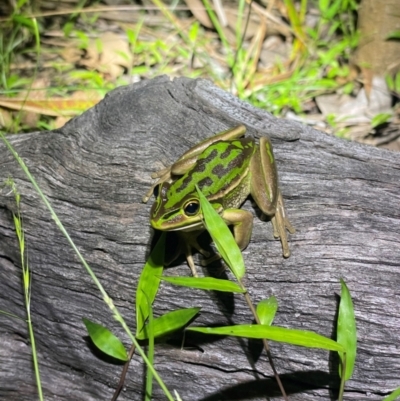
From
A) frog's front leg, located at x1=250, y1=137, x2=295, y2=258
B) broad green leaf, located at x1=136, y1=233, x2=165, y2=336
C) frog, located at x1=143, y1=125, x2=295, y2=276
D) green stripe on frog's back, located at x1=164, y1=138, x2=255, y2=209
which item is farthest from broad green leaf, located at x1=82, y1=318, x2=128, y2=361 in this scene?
frog's front leg, located at x1=250, y1=137, x2=295, y2=258

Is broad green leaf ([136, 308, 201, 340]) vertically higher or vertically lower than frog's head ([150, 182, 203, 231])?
lower

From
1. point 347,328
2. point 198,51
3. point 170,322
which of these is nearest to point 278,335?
point 347,328

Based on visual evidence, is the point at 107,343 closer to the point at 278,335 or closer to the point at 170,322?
the point at 170,322

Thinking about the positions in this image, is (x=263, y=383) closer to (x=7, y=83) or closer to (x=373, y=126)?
(x=373, y=126)

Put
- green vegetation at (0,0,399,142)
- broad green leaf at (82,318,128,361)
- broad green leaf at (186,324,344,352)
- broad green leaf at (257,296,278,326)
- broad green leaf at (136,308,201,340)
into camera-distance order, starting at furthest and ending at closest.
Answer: green vegetation at (0,0,399,142), broad green leaf at (82,318,128,361), broad green leaf at (136,308,201,340), broad green leaf at (257,296,278,326), broad green leaf at (186,324,344,352)

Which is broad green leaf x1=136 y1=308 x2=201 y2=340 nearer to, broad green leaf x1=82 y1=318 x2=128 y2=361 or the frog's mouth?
broad green leaf x1=82 y1=318 x2=128 y2=361

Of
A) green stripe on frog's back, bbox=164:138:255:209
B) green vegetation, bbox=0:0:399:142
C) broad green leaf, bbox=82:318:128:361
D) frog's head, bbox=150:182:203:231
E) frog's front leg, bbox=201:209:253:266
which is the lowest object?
broad green leaf, bbox=82:318:128:361

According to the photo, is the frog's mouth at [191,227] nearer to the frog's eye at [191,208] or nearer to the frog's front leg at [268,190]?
the frog's eye at [191,208]

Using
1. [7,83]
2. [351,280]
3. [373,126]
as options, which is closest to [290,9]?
[373,126]
